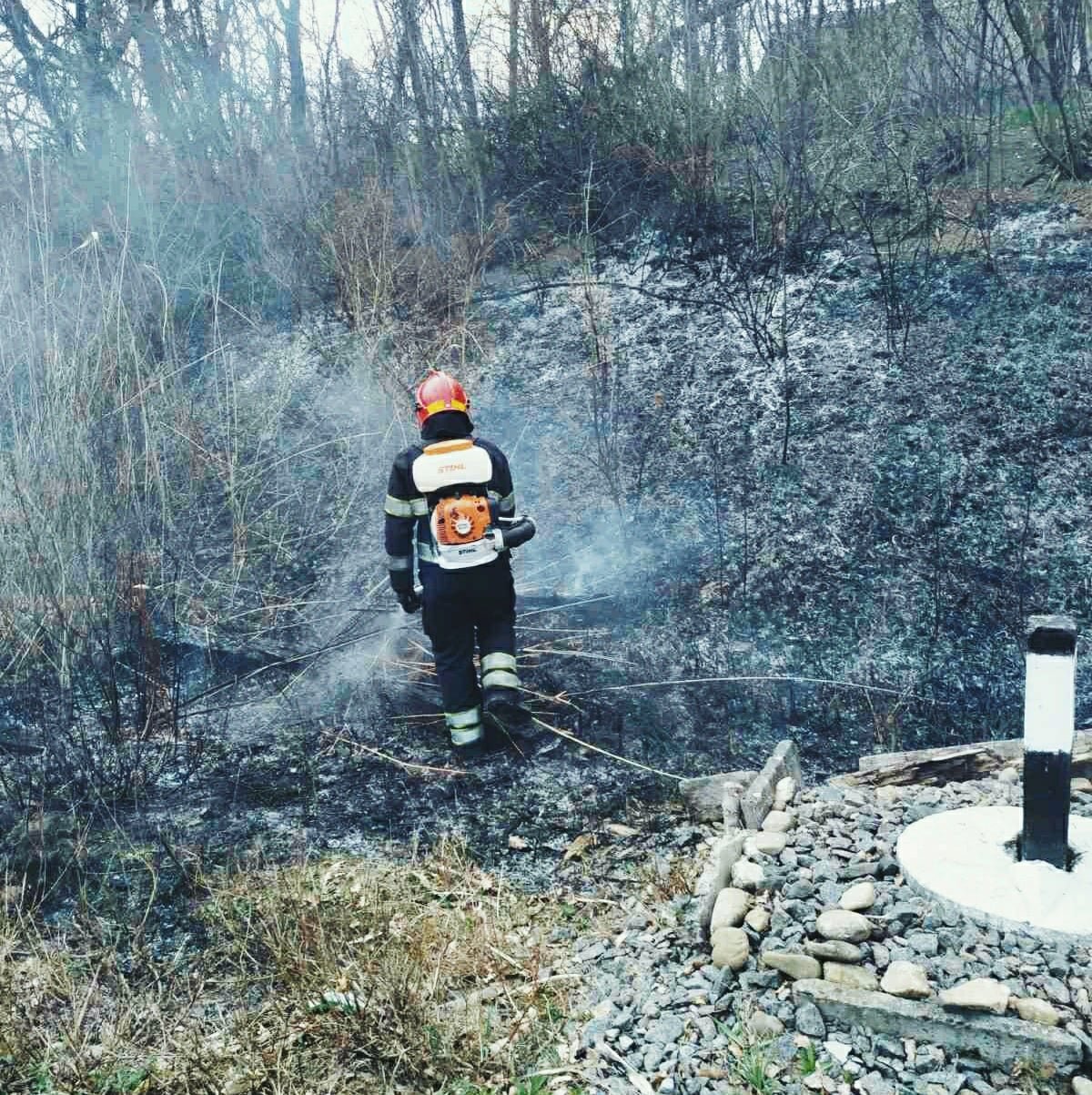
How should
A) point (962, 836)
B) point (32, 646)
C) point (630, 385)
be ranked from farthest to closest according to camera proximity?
1. point (630, 385)
2. point (32, 646)
3. point (962, 836)

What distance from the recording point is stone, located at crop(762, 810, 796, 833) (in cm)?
339

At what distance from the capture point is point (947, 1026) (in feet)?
8.11

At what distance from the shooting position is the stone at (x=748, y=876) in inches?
120

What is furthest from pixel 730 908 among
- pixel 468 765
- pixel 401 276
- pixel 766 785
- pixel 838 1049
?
pixel 401 276

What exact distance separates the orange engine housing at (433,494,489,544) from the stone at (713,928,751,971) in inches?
98.2

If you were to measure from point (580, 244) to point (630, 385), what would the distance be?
1988 millimetres

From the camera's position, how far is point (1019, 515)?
5941 mm

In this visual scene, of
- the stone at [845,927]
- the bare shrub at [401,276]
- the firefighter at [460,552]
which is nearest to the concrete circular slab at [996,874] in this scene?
the stone at [845,927]

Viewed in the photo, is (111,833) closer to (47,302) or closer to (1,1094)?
(1,1094)

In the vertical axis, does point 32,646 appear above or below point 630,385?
below

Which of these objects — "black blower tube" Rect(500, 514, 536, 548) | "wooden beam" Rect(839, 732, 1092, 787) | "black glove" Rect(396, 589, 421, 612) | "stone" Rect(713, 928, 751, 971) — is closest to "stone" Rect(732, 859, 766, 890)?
"stone" Rect(713, 928, 751, 971)

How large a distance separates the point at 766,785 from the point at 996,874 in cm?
93

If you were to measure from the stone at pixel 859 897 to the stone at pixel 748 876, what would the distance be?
25 cm

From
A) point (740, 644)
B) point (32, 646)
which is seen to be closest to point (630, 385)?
point (740, 644)
